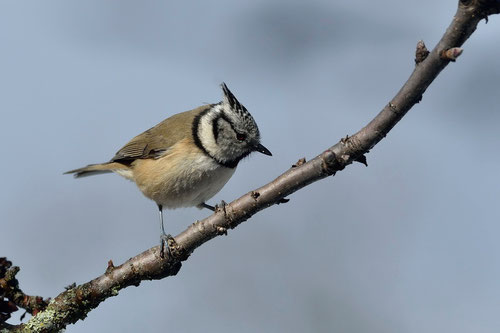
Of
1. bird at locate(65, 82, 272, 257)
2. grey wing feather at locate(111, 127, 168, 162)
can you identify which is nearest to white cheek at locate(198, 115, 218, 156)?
bird at locate(65, 82, 272, 257)

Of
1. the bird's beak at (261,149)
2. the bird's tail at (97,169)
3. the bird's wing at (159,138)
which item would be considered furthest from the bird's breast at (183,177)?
the bird's tail at (97,169)

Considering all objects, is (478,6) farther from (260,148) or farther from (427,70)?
(260,148)

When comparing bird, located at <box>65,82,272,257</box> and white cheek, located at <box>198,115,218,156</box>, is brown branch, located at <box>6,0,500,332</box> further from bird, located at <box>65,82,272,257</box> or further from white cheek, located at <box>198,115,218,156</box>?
white cheek, located at <box>198,115,218,156</box>

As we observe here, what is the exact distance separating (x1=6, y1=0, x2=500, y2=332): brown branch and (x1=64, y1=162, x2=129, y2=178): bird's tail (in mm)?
2269

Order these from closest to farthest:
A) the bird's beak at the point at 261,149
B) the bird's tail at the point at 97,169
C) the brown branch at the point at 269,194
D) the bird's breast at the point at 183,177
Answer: the brown branch at the point at 269,194 < the bird's breast at the point at 183,177 < the bird's beak at the point at 261,149 < the bird's tail at the point at 97,169

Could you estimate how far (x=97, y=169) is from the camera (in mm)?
4984

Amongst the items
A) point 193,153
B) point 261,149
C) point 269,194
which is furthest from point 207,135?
point 269,194

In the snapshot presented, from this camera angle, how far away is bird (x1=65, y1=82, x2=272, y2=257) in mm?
4160

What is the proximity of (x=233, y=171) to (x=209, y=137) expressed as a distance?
12.6 inches

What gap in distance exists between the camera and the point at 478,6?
1.46 m

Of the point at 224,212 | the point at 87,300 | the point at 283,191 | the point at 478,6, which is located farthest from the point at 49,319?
the point at 478,6

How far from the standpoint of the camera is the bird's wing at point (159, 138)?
177 inches

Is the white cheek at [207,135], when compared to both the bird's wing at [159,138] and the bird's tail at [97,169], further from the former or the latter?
the bird's tail at [97,169]

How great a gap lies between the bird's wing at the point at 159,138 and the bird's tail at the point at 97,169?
0.15 feet
